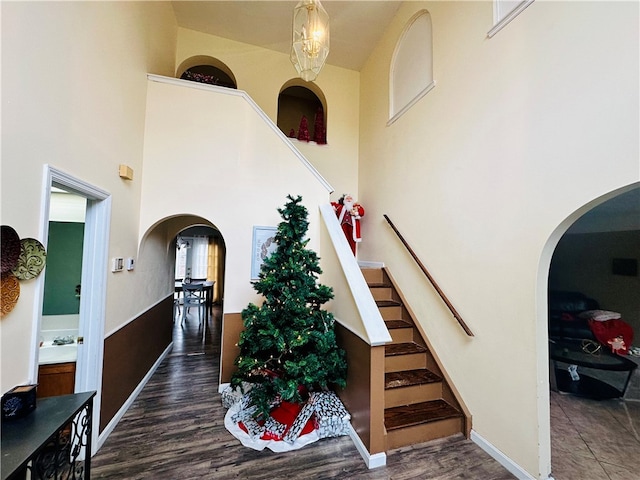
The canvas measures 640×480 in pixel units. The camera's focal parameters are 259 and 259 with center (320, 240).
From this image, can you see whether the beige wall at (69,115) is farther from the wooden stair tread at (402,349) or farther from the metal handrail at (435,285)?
the metal handrail at (435,285)

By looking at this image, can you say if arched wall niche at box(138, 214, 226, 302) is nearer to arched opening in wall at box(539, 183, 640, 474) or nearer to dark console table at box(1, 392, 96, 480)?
dark console table at box(1, 392, 96, 480)

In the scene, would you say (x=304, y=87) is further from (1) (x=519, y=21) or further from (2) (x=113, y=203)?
(2) (x=113, y=203)

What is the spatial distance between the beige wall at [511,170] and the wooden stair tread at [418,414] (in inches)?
9.7

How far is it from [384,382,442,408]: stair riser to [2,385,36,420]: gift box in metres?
2.46

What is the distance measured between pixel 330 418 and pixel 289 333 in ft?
2.75

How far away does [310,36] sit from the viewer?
2055 millimetres

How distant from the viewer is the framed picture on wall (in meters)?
3.29

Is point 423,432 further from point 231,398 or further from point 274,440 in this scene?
point 231,398

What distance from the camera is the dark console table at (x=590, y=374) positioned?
2.90m

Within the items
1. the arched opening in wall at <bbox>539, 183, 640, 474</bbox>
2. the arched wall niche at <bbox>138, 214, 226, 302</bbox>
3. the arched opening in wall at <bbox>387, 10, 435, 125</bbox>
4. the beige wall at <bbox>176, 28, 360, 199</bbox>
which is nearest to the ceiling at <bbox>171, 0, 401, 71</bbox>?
the beige wall at <bbox>176, 28, 360, 199</bbox>

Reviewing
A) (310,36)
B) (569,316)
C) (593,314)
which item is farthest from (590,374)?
(310,36)

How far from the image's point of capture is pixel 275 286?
8.32ft

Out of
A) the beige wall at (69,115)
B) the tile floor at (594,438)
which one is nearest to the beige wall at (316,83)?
the beige wall at (69,115)

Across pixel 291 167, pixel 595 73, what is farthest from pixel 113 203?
pixel 595 73
